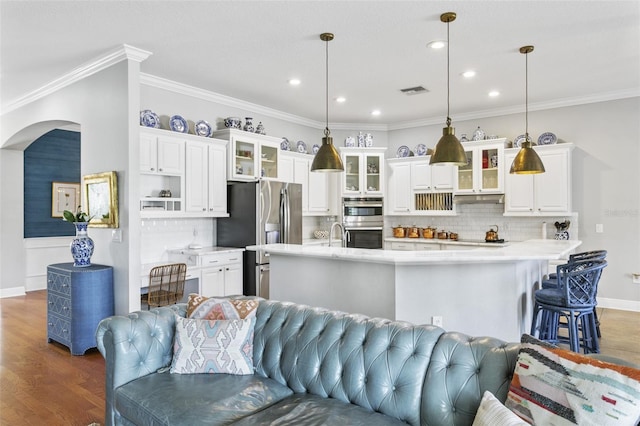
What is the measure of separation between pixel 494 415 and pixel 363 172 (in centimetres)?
597

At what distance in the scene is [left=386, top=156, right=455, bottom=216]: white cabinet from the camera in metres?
6.93

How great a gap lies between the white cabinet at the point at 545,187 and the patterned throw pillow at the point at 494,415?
5220mm

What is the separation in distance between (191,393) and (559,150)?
583 cm

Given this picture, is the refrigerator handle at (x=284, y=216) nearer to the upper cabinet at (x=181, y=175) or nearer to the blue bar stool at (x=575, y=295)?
the upper cabinet at (x=181, y=175)

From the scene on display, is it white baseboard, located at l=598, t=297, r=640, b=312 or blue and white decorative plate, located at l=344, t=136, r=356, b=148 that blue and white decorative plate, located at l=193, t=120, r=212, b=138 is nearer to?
blue and white decorative plate, located at l=344, t=136, r=356, b=148

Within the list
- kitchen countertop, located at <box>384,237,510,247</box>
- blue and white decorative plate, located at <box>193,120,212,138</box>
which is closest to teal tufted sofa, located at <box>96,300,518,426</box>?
blue and white decorative plate, located at <box>193,120,212,138</box>

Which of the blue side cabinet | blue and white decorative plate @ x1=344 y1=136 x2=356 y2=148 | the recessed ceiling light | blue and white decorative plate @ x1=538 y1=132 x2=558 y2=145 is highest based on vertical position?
the recessed ceiling light

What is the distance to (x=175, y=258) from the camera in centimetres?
527

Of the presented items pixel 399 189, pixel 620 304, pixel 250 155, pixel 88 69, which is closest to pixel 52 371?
pixel 88 69

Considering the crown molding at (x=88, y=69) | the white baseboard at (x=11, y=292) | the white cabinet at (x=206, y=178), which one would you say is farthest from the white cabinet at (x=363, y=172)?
the white baseboard at (x=11, y=292)

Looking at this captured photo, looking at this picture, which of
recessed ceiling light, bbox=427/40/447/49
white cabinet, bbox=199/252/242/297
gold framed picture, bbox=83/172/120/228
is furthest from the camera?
white cabinet, bbox=199/252/242/297

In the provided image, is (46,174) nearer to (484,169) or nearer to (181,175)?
(181,175)

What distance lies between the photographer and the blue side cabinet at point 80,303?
417 cm

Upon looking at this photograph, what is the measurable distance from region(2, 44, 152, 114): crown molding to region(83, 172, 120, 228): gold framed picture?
44.9 inches
